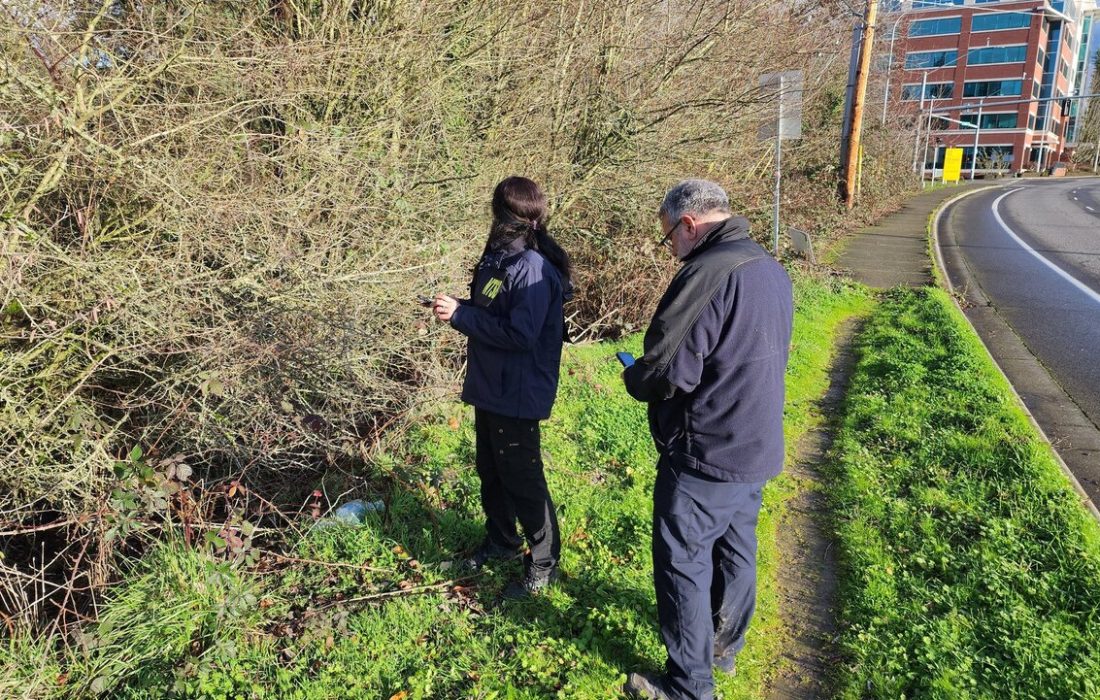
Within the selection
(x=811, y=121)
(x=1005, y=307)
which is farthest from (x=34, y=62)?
(x=811, y=121)

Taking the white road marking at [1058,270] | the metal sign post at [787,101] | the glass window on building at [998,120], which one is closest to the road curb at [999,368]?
the white road marking at [1058,270]

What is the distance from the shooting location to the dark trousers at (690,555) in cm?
255

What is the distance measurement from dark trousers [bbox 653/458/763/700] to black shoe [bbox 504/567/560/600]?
0.79 m

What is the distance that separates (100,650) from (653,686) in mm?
2356

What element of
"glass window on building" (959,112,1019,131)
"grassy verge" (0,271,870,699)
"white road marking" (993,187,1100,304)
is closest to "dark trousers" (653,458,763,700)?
"grassy verge" (0,271,870,699)

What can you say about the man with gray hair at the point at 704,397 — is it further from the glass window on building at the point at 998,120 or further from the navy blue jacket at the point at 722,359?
the glass window on building at the point at 998,120

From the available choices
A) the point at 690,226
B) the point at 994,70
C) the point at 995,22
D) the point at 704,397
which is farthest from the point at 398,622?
the point at 995,22

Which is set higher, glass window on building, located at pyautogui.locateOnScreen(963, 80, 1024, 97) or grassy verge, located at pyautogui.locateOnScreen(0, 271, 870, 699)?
glass window on building, located at pyautogui.locateOnScreen(963, 80, 1024, 97)

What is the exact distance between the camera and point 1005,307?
948cm

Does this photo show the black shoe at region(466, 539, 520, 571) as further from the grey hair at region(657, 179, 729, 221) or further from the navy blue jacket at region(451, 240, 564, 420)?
the grey hair at region(657, 179, 729, 221)

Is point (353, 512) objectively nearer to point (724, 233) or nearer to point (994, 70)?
point (724, 233)

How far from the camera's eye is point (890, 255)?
532 inches

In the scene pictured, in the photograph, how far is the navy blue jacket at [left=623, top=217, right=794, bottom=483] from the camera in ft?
7.77

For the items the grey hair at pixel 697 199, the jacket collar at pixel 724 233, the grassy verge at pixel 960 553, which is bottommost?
the grassy verge at pixel 960 553
